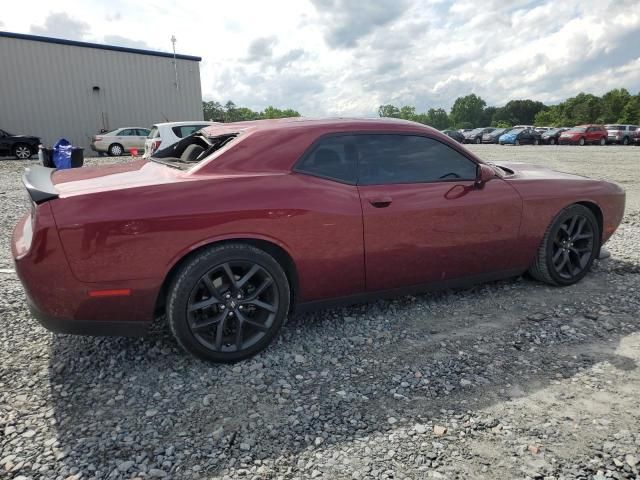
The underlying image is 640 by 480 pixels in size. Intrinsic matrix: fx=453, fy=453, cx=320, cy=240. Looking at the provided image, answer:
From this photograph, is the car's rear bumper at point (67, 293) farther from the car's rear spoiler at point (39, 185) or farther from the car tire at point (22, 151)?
the car tire at point (22, 151)

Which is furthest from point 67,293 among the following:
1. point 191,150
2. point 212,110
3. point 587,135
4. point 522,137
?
point 212,110

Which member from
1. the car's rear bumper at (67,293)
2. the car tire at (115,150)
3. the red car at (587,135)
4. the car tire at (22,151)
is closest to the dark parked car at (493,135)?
the red car at (587,135)

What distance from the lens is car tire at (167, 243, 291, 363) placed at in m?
2.52

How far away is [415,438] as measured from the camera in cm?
208

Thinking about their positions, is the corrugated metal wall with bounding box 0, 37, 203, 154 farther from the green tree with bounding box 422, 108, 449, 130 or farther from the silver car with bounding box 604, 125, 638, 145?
the green tree with bounding box 422, 108, 449, 130

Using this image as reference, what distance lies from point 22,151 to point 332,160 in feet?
61.7

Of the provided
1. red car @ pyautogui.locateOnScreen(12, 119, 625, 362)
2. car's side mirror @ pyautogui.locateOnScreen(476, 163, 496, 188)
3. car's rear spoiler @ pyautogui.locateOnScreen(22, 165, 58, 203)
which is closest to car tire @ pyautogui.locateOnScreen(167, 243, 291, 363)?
red car @ pyautogui.locateOnScreen(12, 119, 625, 362)

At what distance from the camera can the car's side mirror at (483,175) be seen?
10.9 ft

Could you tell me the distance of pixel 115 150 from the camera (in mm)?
19438

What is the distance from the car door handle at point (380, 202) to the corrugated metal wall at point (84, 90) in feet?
75.6

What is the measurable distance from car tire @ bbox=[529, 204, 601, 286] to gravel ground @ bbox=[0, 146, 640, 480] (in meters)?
0.40

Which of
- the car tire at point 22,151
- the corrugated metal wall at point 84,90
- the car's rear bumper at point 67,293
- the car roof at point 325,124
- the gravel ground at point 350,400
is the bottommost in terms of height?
the gravel ground at point 350,400

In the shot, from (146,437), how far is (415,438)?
1238 mm

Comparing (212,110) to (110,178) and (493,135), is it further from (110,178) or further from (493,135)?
(110,178)
